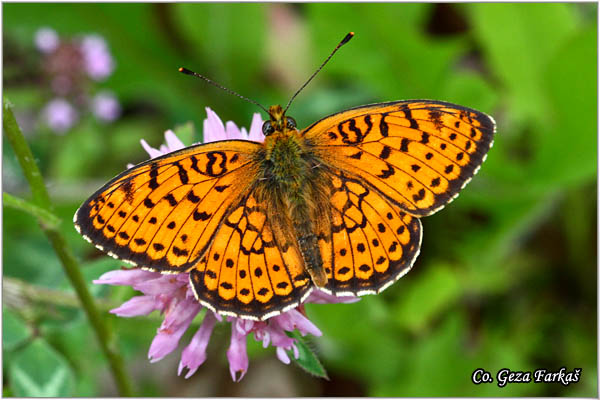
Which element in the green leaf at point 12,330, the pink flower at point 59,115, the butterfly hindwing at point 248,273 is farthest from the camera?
the pink flower at point 59,115

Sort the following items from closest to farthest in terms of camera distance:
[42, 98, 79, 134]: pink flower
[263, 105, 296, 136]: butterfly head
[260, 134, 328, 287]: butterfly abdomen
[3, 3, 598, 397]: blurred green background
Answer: [260, 134, 328, 287]: butterfly abdomen
[263, 105, 296, 136]: butterfly head
[3, 3, 598, 397]: blurred green background
[42, 98, 79, 134]: pink flower

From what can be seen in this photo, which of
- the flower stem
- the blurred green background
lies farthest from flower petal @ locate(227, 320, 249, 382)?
the blurred green background

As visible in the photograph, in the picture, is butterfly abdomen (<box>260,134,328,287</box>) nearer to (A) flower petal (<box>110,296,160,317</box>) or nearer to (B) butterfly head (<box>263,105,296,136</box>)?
(B) butterfly head (<box>263,105,296,136</box>)

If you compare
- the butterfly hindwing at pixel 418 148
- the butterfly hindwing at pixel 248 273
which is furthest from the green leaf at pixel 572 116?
the butterfly hindwing at pixel 248 273

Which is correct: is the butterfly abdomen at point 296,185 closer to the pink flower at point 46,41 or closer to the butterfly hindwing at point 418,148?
the butterfly hindwing at point 418,148

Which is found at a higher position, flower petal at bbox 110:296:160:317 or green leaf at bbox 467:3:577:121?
green leaf at bbox 467:3:577:121

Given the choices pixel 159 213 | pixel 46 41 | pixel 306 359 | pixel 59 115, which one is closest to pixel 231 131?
pixel 159 213
